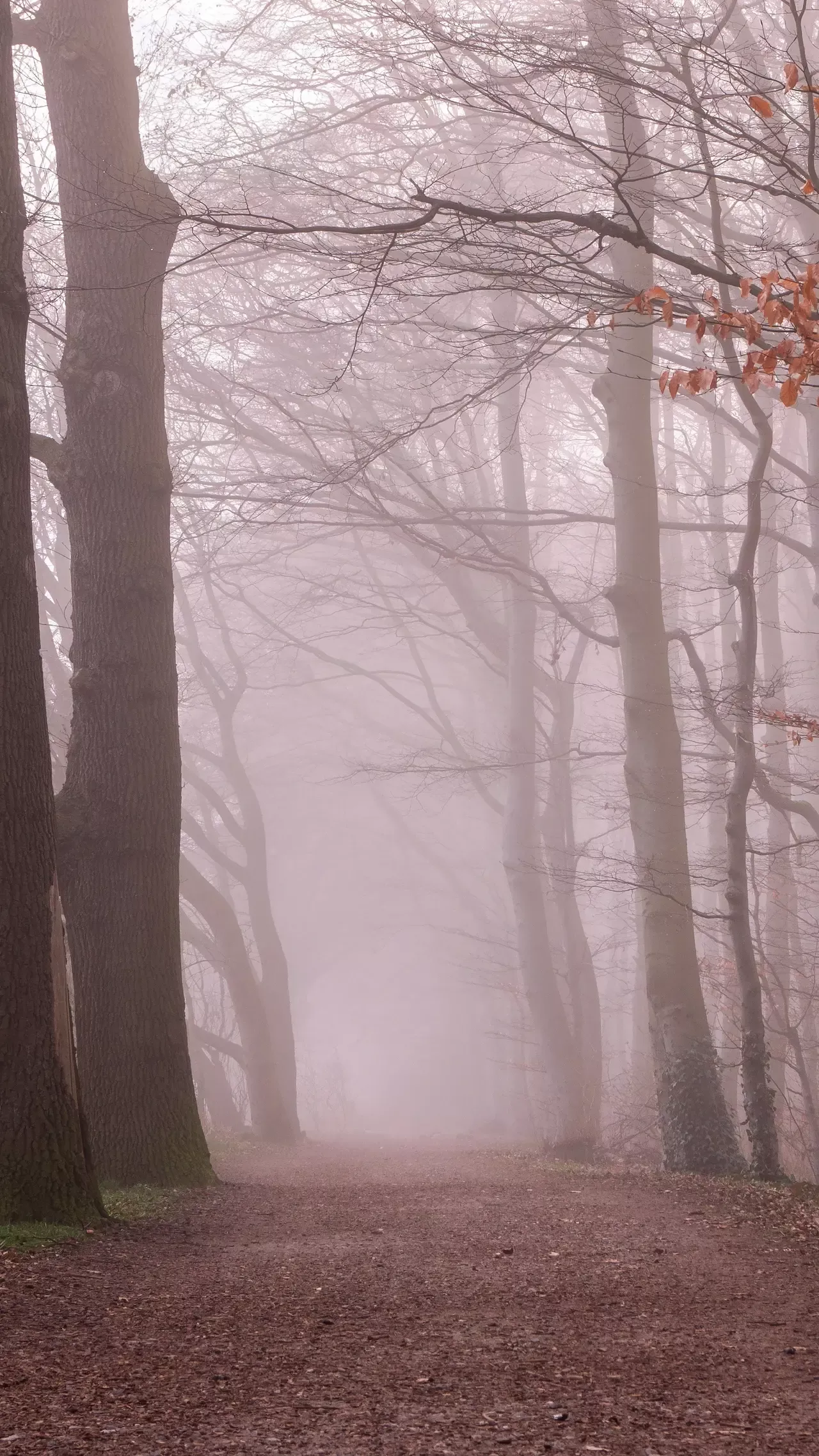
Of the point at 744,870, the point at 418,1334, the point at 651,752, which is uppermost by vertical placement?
the point at 651,752

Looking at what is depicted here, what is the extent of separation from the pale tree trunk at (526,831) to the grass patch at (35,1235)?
908 cm

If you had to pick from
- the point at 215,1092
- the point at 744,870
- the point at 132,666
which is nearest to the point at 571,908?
the point at 215,1092

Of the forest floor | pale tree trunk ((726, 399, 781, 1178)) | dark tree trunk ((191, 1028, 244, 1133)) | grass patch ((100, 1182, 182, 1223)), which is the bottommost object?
dark tree trunk ((191, 1028, 244, 1133))

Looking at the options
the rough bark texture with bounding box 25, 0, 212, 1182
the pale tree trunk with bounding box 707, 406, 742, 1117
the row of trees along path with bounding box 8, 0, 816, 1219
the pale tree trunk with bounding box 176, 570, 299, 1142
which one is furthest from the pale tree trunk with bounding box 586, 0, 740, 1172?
the pale tree trunk with bounding box 176, 570, 299, 1142

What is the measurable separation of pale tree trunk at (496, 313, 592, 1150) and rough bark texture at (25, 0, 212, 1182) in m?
6.51

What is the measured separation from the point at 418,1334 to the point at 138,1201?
9.86ft

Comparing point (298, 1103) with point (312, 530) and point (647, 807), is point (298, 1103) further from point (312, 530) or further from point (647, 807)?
point (647, 807)

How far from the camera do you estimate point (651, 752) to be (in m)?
9.38

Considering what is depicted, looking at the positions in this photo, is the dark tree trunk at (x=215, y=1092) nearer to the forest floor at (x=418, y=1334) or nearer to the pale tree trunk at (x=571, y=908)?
the pale tree trunk at (x=571, y=908)

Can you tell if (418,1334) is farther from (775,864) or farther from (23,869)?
(775,864)

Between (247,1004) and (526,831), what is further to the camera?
(247,1004)

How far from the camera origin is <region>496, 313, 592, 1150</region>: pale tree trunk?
1412 cm

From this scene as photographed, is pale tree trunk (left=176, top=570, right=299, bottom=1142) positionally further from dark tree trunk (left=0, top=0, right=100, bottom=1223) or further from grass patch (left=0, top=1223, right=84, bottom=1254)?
grass patch (left=0, top=1223, right=84, bottom=1254)

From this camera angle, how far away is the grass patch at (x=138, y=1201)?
18.4 feet
